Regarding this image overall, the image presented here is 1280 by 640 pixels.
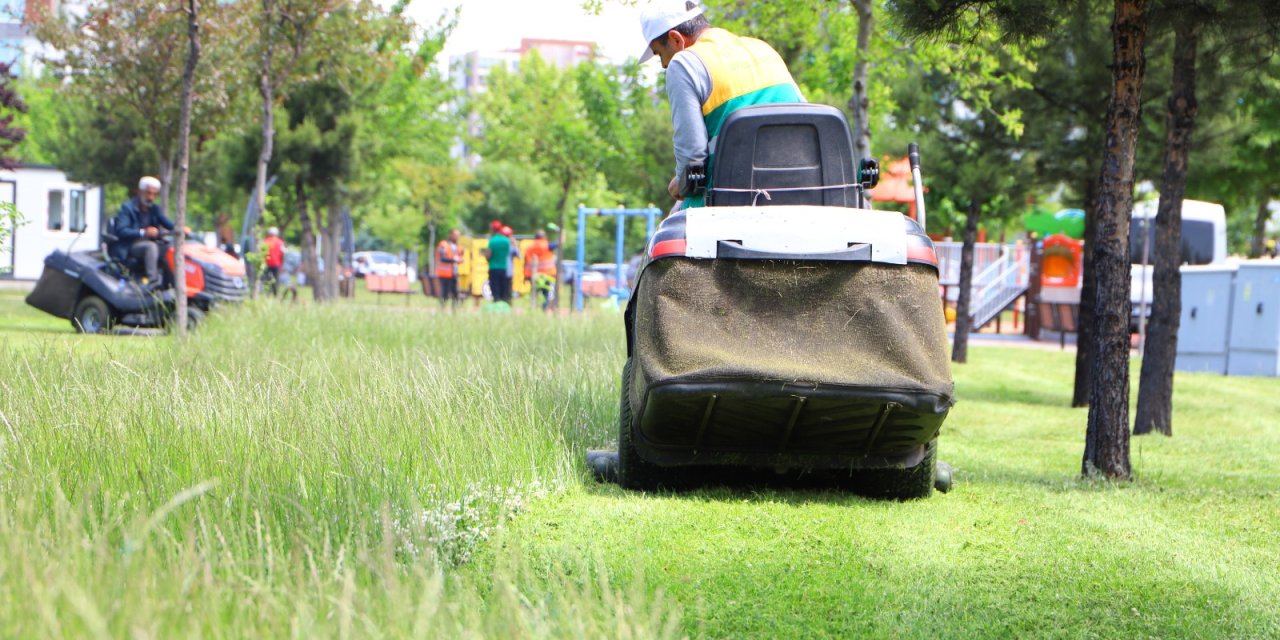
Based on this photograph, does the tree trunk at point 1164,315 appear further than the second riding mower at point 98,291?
No

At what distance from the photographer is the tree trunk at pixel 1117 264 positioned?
7461 mm

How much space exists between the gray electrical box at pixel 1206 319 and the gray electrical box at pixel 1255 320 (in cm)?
18

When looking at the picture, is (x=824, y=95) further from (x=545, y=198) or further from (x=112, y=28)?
(x=545, y=198)

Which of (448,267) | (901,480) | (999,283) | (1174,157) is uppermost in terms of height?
(1174,157)

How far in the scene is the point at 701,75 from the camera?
20.4 feet

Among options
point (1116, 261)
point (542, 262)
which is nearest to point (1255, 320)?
point (542, 262)

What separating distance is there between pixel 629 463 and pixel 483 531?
146 centimetres

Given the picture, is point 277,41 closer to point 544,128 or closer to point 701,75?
point 701,75

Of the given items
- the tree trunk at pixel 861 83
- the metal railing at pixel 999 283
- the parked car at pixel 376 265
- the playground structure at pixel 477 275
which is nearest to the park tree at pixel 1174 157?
the tree trunk at pixel 861 83

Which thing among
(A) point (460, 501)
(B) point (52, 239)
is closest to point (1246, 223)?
(B) point (52, 239)

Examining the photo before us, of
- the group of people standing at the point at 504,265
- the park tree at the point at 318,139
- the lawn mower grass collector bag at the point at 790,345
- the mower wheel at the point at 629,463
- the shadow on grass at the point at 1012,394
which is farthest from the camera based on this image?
the park tree at the point at 318,139

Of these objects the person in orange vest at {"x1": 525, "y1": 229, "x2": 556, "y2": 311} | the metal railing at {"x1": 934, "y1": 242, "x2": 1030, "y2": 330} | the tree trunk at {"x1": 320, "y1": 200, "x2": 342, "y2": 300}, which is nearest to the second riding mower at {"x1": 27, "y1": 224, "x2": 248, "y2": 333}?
the person in orange vest at {"x1": 525, "y1": 229, "x2": 556, "y2": 311}

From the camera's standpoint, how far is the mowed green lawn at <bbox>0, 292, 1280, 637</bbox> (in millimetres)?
3014

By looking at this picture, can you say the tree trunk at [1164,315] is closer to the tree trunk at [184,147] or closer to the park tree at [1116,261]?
the park tree at [1116,261]
